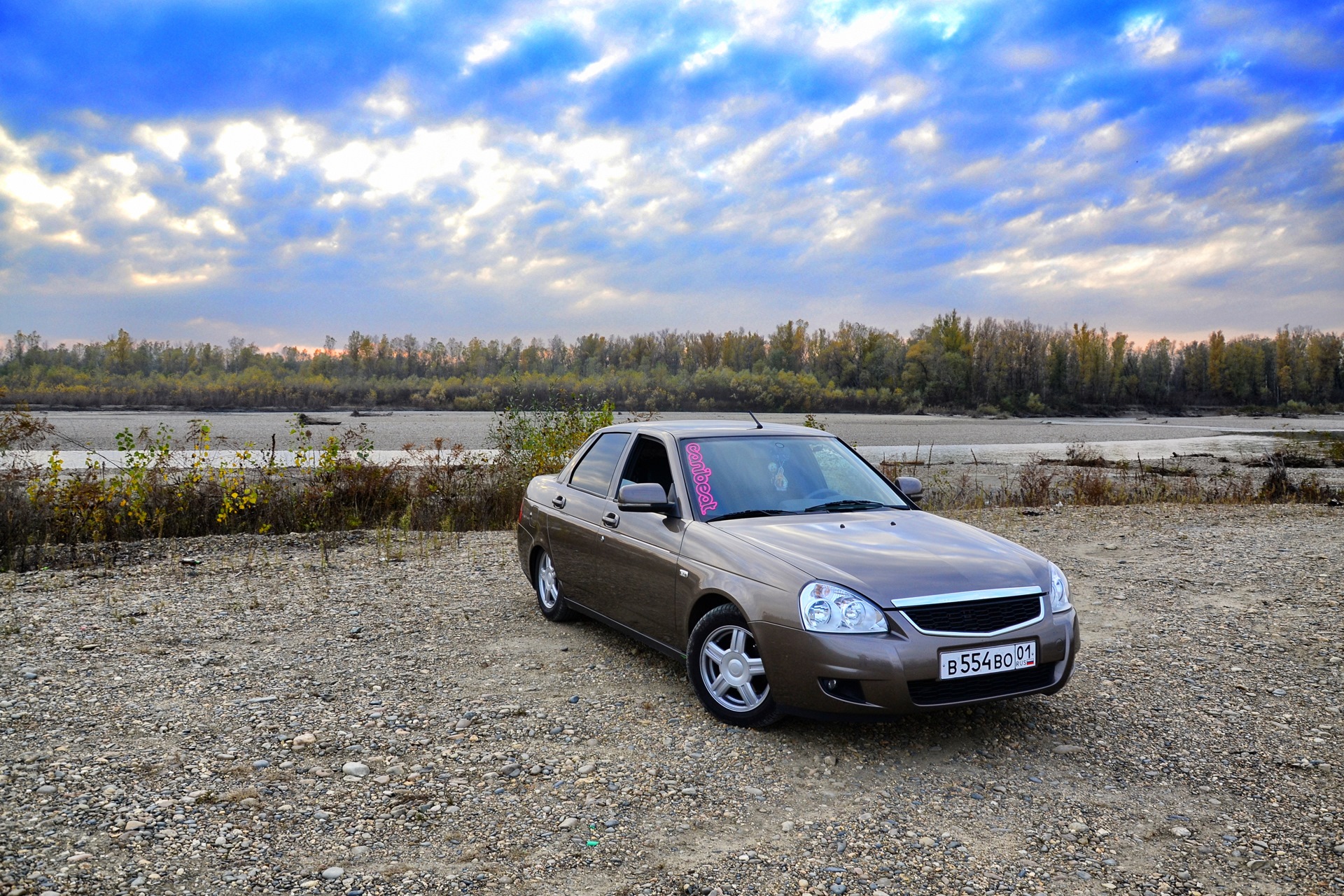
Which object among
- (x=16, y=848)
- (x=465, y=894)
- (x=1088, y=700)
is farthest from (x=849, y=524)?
(x=16, y=848)

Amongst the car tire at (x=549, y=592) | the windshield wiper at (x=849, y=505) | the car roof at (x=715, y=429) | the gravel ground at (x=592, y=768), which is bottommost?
the gravel ground at (x=592, y=768)

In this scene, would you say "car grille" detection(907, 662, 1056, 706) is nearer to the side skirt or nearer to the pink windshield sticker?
the side skirt

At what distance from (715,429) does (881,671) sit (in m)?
2.22

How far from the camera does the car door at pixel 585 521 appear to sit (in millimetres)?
5902

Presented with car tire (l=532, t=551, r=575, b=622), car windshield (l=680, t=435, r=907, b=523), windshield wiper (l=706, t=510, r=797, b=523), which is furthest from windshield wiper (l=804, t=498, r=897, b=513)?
car tire (l=532, t=551, r=575, b=622)

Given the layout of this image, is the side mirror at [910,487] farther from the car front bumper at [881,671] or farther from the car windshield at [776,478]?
the car front bumper at [881,671]

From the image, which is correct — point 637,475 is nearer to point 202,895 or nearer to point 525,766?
point 525,766

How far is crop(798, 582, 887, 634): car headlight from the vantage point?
4.05 m

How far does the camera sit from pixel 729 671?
180 inches

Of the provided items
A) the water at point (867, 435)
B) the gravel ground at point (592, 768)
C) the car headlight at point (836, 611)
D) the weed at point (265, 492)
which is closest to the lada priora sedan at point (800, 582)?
the car headlight at point (836, 611)

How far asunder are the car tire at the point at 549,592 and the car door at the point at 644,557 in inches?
30.8

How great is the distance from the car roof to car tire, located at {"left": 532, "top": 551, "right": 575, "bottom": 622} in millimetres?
1331

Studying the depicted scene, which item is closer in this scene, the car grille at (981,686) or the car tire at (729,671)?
the car grille at (981,686)

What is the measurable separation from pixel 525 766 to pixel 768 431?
2.67m
